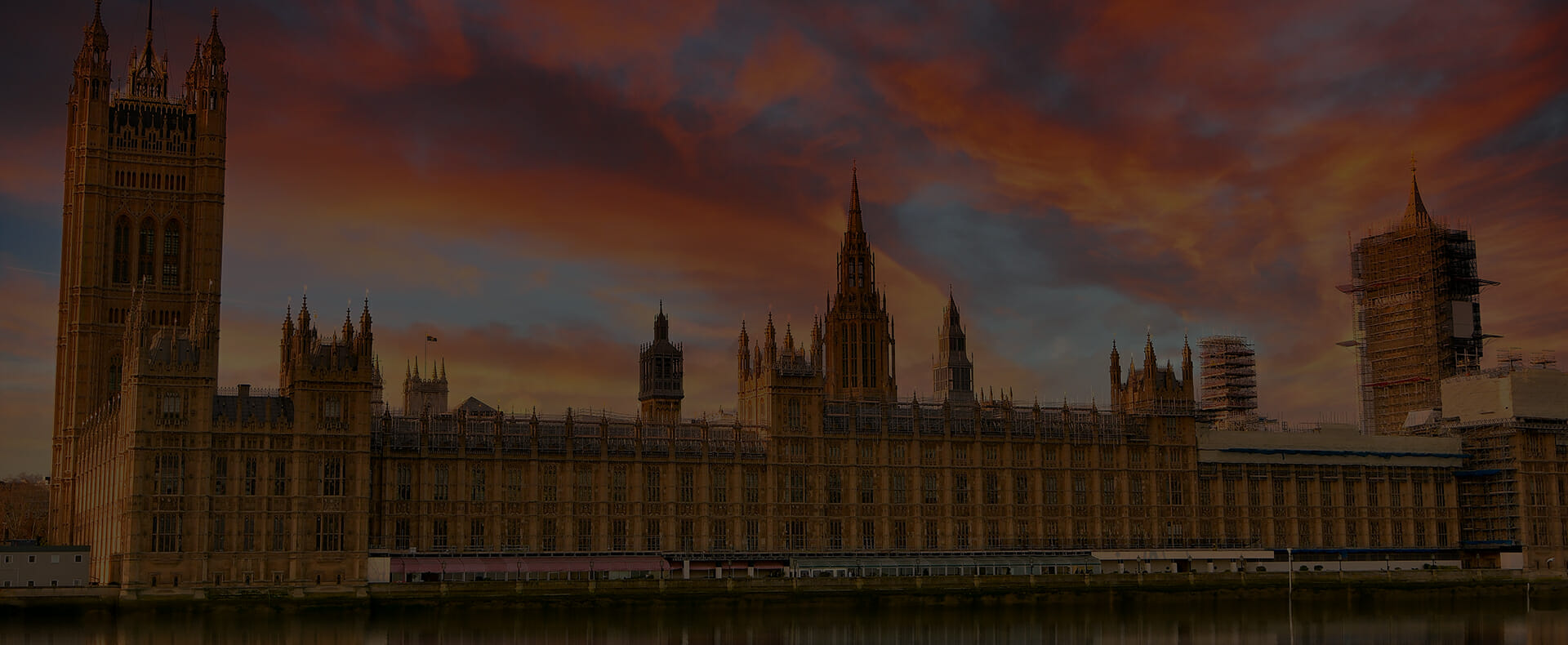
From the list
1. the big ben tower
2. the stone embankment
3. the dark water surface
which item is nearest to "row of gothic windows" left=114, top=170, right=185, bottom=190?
the big ben tower

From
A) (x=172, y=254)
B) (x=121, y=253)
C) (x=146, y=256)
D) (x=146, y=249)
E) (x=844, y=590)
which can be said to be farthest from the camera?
(x=172, y=254)

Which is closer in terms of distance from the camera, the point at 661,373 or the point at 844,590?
the point at 844,590

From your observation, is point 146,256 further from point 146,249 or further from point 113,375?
point 113,375

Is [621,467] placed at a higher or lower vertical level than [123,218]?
lower

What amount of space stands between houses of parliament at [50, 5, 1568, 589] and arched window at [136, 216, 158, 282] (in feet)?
0.80

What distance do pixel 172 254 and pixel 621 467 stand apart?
50.5 metres

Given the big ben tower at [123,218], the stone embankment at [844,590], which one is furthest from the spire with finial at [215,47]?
the stone embankment at [844,590]

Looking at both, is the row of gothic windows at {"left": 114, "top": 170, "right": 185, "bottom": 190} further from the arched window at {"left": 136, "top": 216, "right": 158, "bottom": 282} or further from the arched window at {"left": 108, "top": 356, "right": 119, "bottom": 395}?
the arched window at {"left": 108, "top": 356, "right": 119, "bottom": 395}

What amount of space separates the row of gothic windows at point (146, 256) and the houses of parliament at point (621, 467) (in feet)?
0.87

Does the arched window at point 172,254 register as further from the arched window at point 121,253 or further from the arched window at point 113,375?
the arched window at point 113,375

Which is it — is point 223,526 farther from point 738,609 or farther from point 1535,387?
point 1535,387

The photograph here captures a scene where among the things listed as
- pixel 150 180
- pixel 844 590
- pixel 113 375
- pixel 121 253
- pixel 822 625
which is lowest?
pixel 822 625

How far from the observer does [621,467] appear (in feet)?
458

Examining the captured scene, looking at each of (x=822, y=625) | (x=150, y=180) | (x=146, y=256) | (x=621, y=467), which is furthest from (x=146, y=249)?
(x=822, y=625)
